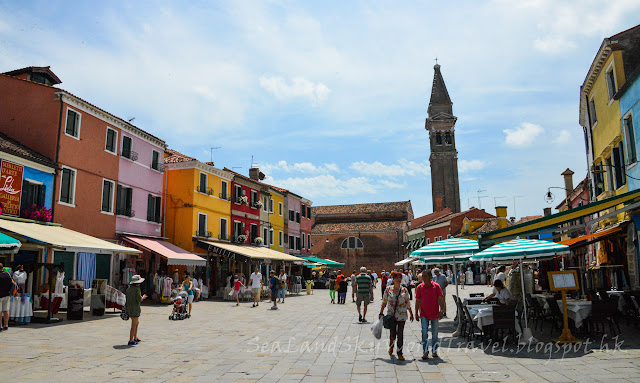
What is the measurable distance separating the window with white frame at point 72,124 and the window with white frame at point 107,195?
2371 mm

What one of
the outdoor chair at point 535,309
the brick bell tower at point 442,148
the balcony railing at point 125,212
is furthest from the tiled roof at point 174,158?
the brick bell tower at point 442,148

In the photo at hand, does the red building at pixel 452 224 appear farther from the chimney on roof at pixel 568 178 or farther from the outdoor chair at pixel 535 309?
the outdoor chair at pixel 535 309

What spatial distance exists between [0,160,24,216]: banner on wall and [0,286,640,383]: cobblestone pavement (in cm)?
472

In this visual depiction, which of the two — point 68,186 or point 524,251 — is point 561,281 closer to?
point 524,251

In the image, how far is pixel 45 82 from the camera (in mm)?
18844

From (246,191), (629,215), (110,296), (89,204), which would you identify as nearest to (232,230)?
(246,191)

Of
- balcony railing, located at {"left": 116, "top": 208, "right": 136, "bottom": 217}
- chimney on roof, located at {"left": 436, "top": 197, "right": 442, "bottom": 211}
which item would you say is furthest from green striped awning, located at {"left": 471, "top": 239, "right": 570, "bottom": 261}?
chimney on roof, located at {"left": 436, "top": 197, "right": 442, "bottom": 211}

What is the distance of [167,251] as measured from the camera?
20.8 m

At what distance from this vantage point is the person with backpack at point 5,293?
10844 millimetres

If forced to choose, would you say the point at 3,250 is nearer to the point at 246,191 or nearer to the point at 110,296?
the point at 110,296

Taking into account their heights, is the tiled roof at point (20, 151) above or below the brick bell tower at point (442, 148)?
below

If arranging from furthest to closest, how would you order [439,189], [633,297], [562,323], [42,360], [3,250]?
[439,189], [3,250], [633,297], [562,323], [42,360]

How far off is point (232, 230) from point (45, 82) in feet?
44.9

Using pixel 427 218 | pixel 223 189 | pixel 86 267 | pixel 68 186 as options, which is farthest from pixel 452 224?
pixel 68 186
